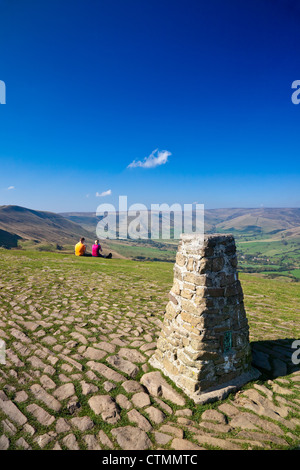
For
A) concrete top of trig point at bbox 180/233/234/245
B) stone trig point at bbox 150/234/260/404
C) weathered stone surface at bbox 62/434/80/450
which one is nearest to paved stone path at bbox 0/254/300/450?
weathered stone surface at bbox 62/434/80/450

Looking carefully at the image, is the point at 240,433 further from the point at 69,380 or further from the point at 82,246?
the point at 82,246

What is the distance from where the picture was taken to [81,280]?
1159 cm

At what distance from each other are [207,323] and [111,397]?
2186mm

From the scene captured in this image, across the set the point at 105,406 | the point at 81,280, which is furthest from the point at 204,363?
the point at 81,280

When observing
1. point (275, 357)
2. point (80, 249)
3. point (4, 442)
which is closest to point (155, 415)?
point (4, 442)

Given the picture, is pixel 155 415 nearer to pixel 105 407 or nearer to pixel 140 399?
pixel 140 399

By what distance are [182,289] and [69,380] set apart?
2830mm

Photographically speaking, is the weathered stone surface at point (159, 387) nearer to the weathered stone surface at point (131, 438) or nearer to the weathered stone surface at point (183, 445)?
the weathered stone surface at point (183, 445)

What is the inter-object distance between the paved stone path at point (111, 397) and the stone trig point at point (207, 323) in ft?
1.01

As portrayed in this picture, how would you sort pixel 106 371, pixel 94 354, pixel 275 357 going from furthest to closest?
pixel 275 357
pixel 94 354
pixel 106 371

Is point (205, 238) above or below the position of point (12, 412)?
above

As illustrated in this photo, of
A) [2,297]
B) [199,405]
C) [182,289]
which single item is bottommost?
[199,405]

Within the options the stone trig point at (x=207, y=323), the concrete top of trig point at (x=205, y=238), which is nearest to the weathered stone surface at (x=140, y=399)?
the stone trig point at (x=207, y=323)

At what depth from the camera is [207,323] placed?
425 cm
